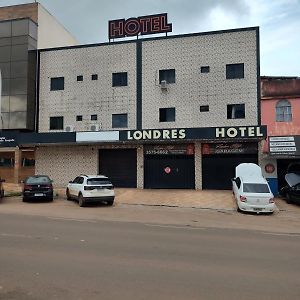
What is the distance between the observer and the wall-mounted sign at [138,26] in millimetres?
33000

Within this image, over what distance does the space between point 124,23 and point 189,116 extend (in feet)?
33.2

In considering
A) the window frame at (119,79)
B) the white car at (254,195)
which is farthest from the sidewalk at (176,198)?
the window frame at (119,79)

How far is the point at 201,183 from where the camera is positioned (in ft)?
98.8

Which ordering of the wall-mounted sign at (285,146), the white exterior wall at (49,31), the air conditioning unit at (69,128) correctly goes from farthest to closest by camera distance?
1. the white exterior wall at (49,31)
2. the air conditioning unit at (69,128)
3. the wall-mounted sign at (285,146)

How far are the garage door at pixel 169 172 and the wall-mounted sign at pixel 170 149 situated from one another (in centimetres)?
25

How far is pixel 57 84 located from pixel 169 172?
39.8 feet

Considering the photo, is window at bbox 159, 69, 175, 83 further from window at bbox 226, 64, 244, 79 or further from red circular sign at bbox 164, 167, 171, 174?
red circular sign at bbox 164, 167, 171, 174

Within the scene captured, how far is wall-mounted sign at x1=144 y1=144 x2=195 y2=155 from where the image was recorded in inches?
1195

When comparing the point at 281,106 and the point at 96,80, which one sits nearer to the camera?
the point at 281,106

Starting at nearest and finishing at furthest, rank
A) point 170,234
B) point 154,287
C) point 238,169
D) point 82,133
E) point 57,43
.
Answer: point 154,287
point 170,234
point 238,169
point 82,133
point 57,43

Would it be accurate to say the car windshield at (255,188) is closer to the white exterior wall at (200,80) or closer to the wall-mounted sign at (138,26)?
the white exterior wall at (200,80)

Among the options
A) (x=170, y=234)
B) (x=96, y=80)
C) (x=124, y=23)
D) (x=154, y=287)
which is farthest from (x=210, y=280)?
(x=124, y=23)

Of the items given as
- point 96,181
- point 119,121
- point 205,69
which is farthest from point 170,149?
point 96,181

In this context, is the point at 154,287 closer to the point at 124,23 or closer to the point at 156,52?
the point at 156,52
